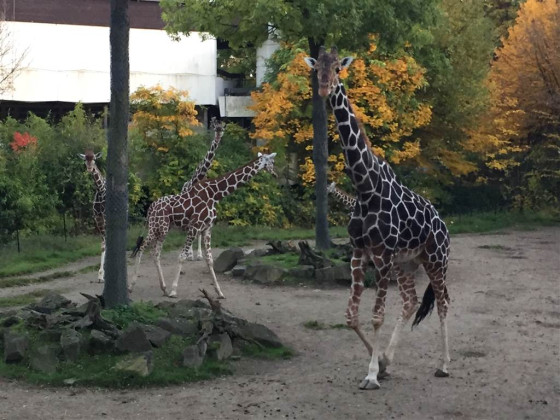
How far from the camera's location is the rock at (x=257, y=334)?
1113cm

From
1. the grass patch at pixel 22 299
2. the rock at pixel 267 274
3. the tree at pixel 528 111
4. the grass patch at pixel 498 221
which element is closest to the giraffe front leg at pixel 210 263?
the rock at pixel 267 274

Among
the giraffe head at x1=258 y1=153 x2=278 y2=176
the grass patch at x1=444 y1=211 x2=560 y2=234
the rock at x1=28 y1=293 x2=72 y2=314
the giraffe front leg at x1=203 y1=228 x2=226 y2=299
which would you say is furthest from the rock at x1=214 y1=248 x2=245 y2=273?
the grass patch at x1=444 y1=211 x2=560 y2=234

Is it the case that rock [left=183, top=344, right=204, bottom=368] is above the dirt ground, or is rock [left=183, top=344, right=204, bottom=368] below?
above

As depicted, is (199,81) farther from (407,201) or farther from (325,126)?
(407,201)

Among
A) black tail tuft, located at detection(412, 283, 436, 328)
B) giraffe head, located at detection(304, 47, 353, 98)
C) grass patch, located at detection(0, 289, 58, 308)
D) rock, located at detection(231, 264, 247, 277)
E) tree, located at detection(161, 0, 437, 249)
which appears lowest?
grass patch, located at detection(0, 289, 58, 308)

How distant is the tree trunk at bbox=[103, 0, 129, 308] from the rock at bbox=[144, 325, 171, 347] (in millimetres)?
1221

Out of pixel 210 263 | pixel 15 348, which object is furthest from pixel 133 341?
pixel 210 263

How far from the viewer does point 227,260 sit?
18297 mm

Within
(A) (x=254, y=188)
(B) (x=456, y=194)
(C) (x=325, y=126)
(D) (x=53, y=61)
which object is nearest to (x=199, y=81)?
(D) (x=53, y=61)

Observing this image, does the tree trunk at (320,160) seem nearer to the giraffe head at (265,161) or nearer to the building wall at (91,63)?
the giraffe head at (265,161)

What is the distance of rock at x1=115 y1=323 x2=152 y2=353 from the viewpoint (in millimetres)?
10219

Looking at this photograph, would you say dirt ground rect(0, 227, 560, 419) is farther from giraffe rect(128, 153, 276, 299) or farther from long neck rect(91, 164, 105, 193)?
long neck rect(91, 164, 105, 193)

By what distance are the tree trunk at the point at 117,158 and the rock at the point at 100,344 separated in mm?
1479

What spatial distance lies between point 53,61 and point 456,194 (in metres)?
17.3
